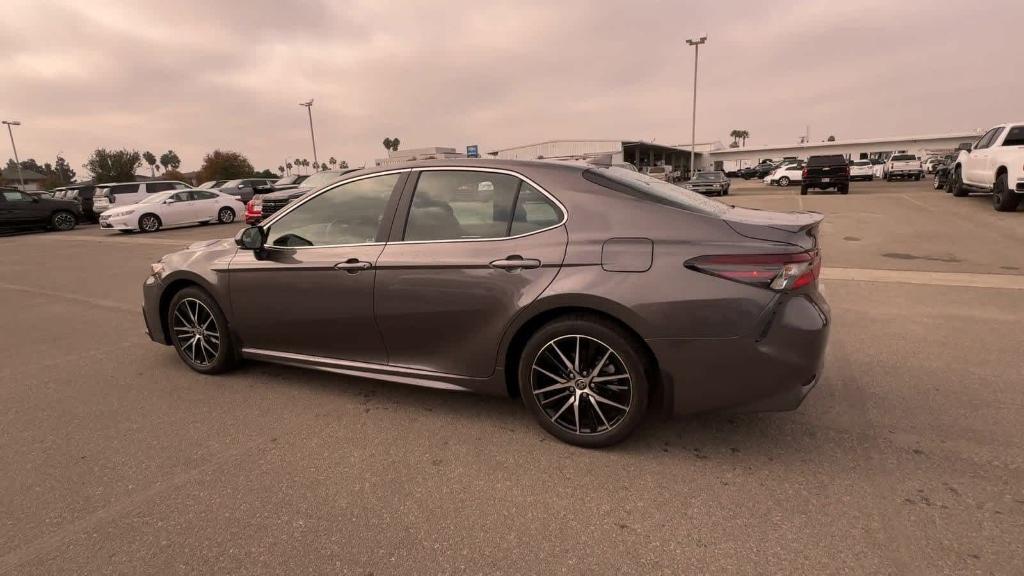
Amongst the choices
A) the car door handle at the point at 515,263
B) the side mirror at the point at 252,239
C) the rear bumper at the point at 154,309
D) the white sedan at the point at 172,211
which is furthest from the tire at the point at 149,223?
the car door handle at the point at 515,263

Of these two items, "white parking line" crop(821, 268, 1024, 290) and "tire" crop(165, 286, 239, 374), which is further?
"white parking line" crop(821, 268, 1024, 290)

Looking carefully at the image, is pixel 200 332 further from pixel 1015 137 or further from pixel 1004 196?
pixel 1015 137

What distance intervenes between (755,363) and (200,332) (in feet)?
12.7

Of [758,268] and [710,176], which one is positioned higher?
[710,176]

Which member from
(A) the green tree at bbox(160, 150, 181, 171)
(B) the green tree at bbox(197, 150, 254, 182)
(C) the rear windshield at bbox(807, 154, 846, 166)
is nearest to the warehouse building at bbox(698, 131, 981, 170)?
(C) the rear windshield at bbox(807, 154, 846, 166)

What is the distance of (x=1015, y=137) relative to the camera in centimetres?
1263

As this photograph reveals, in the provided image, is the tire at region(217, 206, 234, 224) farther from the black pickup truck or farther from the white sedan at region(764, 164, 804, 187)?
the white sedan at region(764, 164, 804, 187)

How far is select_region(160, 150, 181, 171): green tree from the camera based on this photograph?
139m

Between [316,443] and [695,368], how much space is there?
6.86 ft

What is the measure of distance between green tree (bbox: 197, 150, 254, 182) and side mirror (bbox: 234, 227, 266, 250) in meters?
83.0

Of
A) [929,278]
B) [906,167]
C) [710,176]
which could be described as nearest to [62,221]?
[929,278]

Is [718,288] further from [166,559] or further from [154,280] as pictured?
[154,280]

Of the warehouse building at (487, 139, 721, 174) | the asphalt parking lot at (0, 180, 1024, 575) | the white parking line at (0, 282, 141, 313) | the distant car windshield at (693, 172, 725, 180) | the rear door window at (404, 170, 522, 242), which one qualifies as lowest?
the asphalt parking lot at (0, 180, 1024, 575)

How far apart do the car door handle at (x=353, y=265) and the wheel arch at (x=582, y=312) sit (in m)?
0.99
